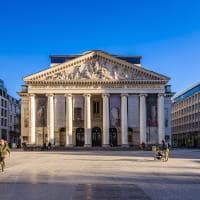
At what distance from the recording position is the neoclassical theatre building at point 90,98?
311 feet

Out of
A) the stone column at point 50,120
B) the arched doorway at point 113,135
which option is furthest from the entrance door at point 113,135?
the stone column at point 50,120

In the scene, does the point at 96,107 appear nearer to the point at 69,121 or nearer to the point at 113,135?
the point at 113,135

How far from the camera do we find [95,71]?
95.4m

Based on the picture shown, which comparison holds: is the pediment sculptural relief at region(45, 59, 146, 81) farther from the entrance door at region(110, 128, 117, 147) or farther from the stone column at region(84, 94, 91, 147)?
the entrance door at region(110, 128, 117, 147)

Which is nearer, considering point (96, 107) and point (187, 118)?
point (96, 107)

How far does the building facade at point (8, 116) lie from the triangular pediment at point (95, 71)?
150ft

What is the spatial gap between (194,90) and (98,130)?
46353mm

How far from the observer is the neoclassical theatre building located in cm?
9494

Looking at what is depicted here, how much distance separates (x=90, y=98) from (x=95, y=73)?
4.89 m

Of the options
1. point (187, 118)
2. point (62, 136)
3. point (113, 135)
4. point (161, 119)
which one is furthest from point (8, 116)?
point (161, 119)

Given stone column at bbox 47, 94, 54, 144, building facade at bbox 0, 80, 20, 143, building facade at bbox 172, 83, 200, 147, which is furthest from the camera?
building facade at bbox 0, 80, 20, 143

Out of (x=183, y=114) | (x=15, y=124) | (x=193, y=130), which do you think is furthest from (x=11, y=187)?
(x=15, y=124)

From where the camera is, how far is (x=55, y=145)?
3733 inches

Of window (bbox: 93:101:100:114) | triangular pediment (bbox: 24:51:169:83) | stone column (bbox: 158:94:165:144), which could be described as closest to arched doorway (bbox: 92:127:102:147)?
window (bbox: 93:101:100:114)
